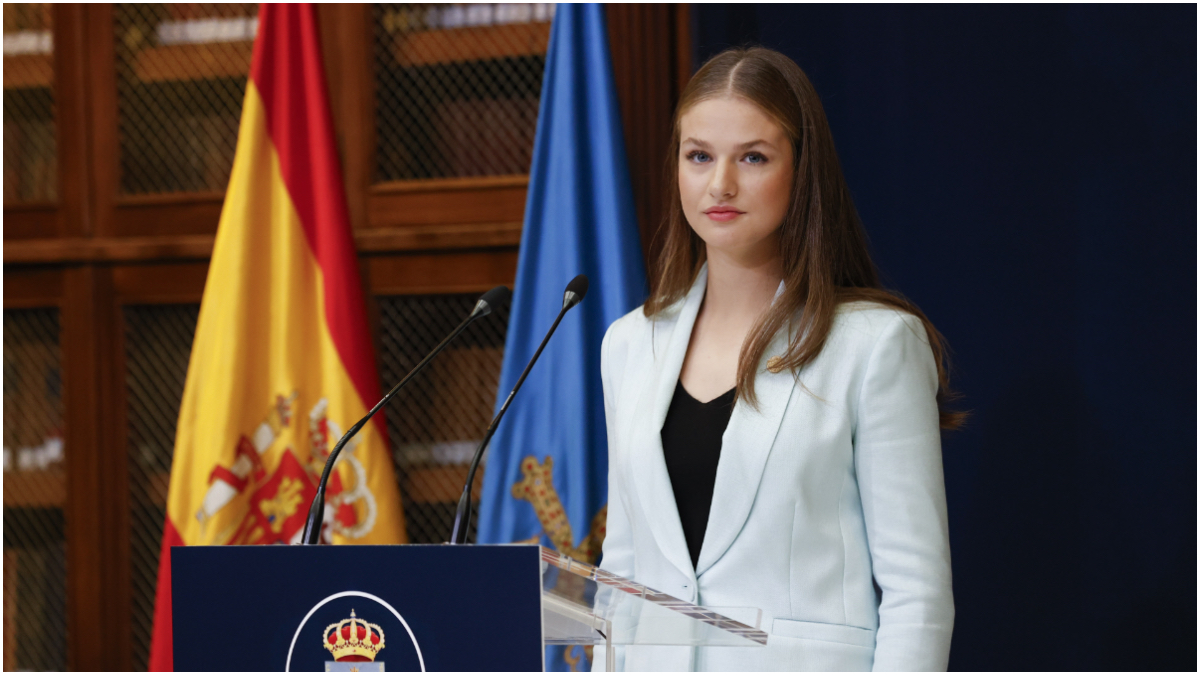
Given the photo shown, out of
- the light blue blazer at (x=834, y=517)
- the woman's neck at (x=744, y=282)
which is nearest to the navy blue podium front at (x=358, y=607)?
the light blue blazer at (x=834, y=517)

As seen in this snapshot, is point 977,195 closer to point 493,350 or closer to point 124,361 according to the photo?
point 493,350

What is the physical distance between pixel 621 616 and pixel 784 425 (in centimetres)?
45

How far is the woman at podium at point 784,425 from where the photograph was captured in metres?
1.30

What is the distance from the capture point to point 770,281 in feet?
4.94

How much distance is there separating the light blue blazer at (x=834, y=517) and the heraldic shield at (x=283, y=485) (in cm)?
104

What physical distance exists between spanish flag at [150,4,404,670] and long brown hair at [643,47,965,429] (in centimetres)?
114

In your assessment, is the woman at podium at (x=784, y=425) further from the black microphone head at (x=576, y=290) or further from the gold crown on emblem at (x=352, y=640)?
the gold crown on emblem at (x=352, y=640)

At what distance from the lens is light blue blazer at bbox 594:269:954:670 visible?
1283mm

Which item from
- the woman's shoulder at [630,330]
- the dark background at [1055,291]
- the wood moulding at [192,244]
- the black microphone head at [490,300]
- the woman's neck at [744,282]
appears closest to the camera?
the black microphone head at [490,300]

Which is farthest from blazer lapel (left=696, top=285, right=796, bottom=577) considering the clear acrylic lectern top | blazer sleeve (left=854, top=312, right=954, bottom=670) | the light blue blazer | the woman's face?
the clear acrylic lectern top

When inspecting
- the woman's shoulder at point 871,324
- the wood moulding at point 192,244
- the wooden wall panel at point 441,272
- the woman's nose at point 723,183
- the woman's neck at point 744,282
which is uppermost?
the wood moulding at point 192,244

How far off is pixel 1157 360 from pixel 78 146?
2750 millimetres

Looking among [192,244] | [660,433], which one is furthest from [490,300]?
Answer: [192,244]

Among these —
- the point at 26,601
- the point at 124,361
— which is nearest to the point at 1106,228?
the point at 124,361
